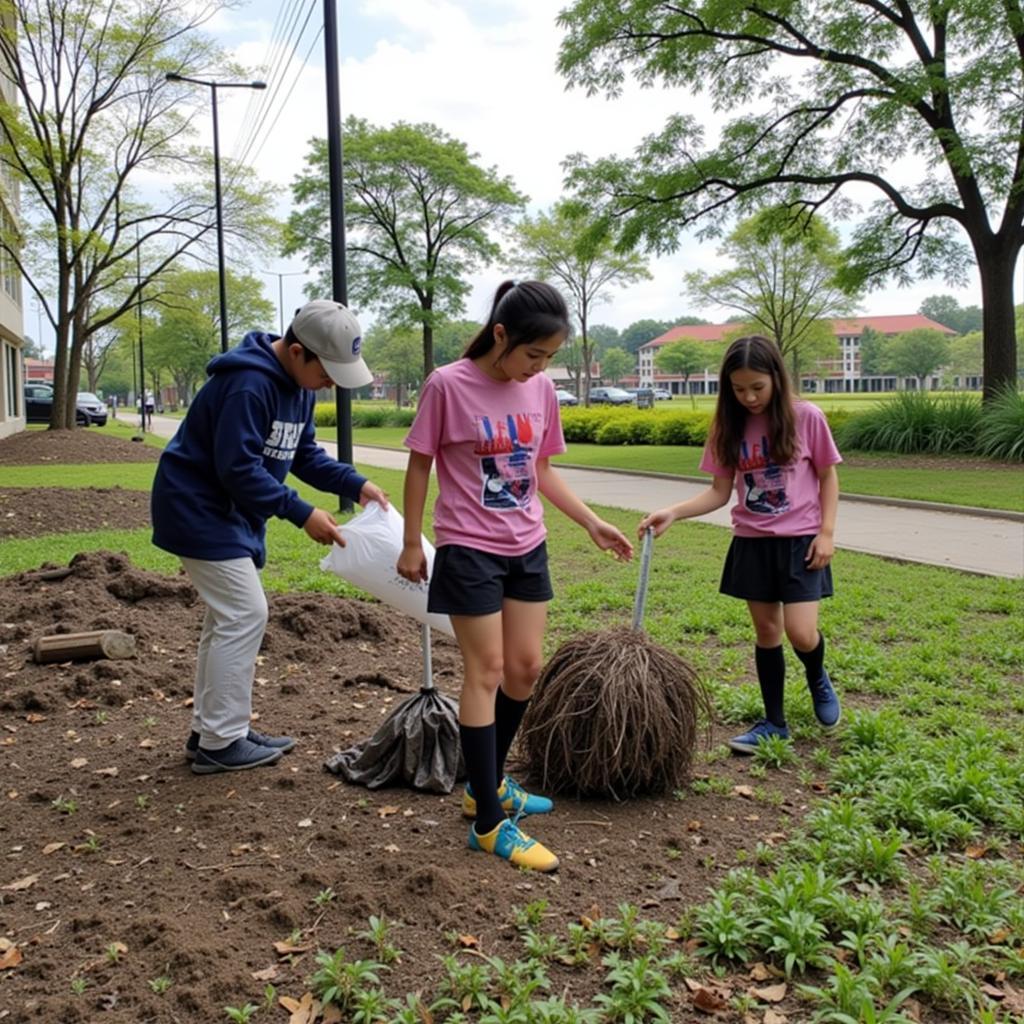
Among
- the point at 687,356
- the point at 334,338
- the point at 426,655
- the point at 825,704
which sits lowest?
the point at 825,704

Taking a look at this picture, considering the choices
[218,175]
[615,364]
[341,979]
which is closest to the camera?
[341,979]

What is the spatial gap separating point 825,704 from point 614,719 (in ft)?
3.96

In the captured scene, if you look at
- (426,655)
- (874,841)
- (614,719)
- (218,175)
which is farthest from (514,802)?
(218,175)

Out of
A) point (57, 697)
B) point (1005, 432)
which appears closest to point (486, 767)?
point (57, 697)

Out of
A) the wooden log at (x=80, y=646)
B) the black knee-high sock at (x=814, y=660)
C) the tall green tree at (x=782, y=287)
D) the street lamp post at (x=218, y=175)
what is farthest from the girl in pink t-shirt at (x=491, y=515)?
the tall green tree at (x=782, y=287)

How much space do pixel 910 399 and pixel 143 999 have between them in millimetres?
19093

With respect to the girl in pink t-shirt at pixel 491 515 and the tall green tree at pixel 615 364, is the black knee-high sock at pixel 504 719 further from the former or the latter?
the tall green tree at pixel 615 364

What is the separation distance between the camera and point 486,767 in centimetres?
291

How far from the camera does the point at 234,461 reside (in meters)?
3.23

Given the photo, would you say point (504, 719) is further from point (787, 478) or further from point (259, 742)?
point (787, 478)

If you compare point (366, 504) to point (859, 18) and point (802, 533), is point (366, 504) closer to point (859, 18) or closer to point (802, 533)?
point (802, 533)

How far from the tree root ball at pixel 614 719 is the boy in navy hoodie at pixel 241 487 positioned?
3.03 ft

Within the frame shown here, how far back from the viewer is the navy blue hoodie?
324 centimetres

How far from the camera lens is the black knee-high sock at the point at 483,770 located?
9.51ft
